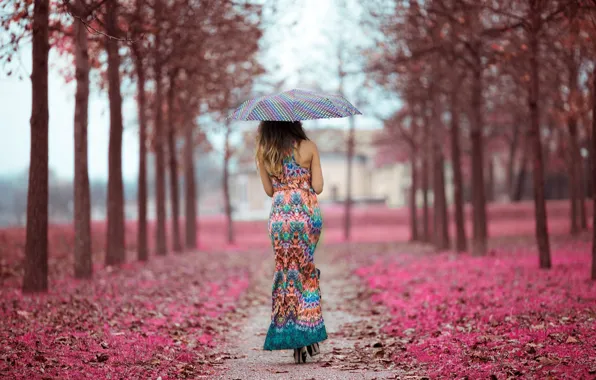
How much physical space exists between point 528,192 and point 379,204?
1316 cm

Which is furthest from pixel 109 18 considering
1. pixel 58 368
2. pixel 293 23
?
pixel 58 368

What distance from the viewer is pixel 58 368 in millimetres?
7281

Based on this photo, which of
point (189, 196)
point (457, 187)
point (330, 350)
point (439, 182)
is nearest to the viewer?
point (330, 350)

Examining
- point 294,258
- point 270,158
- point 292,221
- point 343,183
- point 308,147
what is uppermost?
point 343,183

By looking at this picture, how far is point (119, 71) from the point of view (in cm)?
1955

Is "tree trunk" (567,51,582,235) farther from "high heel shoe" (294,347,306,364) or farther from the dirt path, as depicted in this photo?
"high heel shoe" (294,347,306,364)

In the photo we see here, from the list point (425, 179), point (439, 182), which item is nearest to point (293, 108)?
point (439, 182)

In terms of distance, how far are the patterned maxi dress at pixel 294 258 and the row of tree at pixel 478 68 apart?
6152 mm

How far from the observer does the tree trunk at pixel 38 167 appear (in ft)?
40.3

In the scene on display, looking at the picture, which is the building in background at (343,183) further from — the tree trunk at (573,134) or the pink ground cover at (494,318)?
the pink ground cover at (494,318)

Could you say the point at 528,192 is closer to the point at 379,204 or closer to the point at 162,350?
the point at 379,204

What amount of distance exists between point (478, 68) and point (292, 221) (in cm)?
1206

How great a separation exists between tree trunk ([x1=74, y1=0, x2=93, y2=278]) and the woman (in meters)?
7.68

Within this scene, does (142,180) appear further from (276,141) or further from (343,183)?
(343,183)
